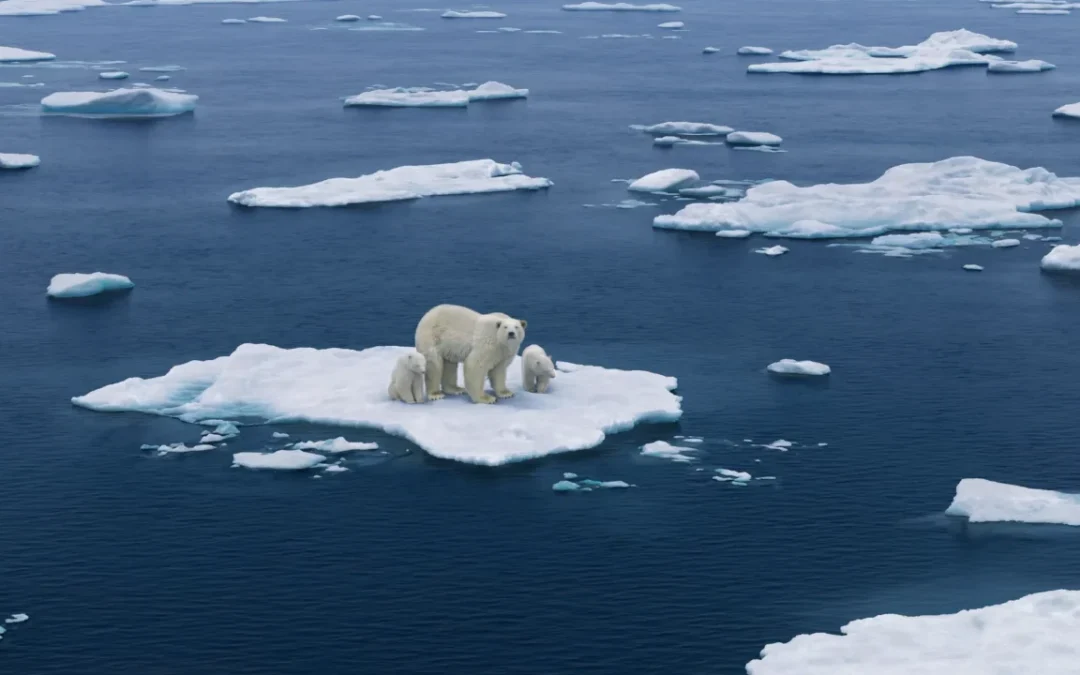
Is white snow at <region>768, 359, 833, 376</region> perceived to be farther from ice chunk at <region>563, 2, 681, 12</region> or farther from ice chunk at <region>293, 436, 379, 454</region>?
ice chunk at <region>563, 2, 681, 12</region>

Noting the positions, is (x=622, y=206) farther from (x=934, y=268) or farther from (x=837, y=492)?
(x=837, y=492)

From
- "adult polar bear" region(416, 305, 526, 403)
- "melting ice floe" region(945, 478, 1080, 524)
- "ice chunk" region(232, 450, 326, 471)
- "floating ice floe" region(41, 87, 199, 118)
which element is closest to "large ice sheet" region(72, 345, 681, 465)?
"adult polar bear" region(416, 305, 526, 403)

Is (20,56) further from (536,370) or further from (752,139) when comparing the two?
(536,370)

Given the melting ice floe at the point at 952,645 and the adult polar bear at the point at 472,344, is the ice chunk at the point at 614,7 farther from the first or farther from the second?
the melting ice floe at the point at 952,645

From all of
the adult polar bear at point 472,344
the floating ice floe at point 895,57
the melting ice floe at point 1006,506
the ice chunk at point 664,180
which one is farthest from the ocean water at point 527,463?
the floating ice floe at point 895,57

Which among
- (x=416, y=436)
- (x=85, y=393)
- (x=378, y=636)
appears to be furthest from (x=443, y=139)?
(x=378, y=636)

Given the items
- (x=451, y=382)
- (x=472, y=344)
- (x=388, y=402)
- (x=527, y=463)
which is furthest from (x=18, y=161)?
(x=527, y=463)
